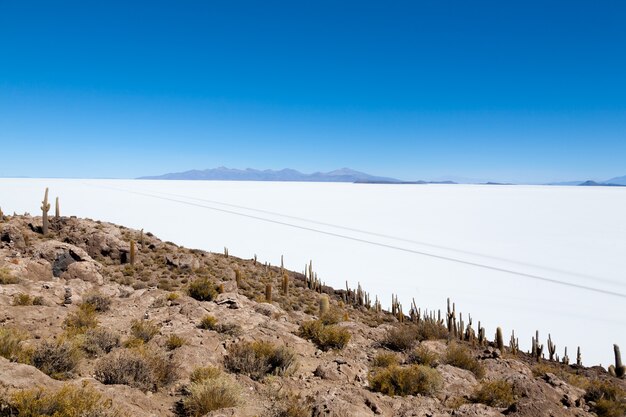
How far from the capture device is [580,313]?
22844 millimetres

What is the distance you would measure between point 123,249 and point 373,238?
111ft

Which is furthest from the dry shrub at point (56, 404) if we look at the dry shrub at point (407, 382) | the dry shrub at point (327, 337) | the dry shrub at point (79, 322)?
the dry shrub at point (327, 337)

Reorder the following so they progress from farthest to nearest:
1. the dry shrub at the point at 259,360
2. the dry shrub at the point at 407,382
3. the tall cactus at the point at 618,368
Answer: the tall cactus at the point at 618,368 → the dry shrub at the point at 259,360 → the dry shrub at the point at 407,382

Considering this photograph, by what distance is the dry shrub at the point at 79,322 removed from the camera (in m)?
7.99

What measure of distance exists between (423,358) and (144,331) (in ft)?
A: 20.9

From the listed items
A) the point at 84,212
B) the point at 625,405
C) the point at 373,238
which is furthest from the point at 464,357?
the point at 84,212

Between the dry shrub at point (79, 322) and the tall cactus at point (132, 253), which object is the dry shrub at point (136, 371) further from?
the tall cactus at point (132, 253)

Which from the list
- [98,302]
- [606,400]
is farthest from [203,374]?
[606,400]

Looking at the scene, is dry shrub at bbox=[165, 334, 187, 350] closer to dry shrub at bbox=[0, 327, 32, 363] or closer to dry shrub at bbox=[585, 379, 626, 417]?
dry shrub at bbox=[0, 327, 32, 363]

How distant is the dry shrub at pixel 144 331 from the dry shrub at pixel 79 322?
87cm

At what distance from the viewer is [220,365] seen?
7461 mm

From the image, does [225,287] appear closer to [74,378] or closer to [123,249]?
[123,249]

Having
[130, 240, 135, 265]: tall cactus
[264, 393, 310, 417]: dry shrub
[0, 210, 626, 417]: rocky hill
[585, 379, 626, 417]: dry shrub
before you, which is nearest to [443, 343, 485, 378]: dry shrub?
[0, 210, 626, 417]: rocky hill

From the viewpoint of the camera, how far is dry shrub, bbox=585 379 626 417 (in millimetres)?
7590
